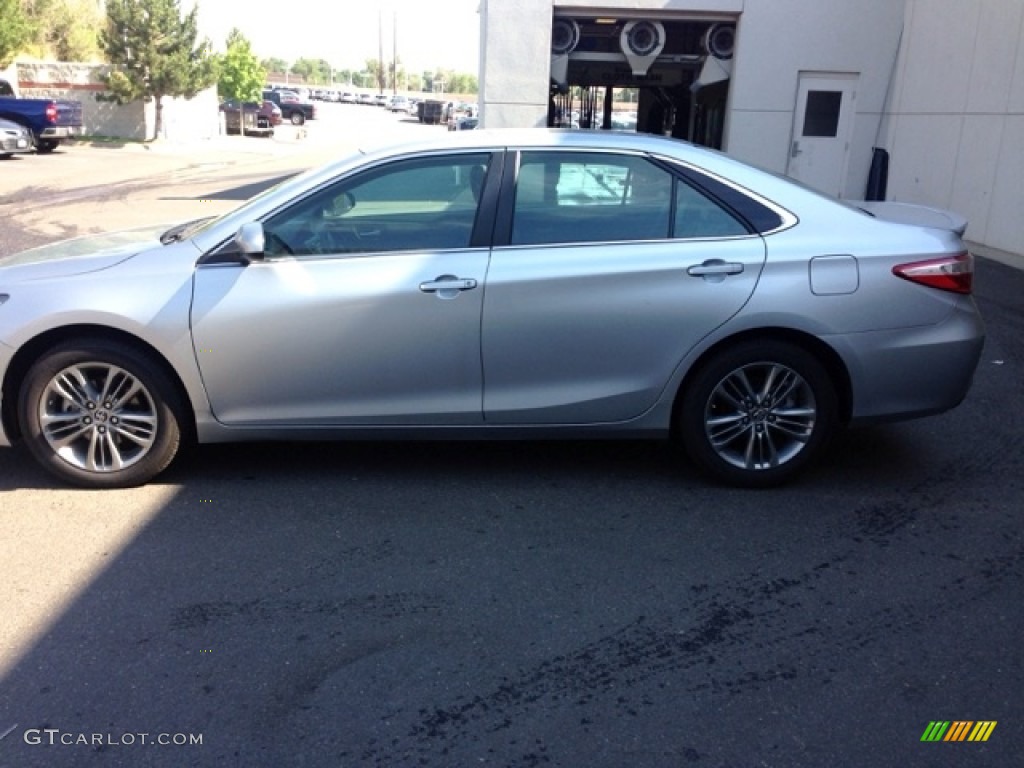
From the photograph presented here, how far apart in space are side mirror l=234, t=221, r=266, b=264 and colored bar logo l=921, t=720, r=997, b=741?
325cm

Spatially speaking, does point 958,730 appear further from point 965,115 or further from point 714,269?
point 965,115

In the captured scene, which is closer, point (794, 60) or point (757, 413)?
point (757, 413)

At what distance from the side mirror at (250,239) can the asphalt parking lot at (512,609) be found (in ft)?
3.82

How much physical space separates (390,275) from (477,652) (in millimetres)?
1860

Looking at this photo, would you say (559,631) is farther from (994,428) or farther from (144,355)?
(994,428)

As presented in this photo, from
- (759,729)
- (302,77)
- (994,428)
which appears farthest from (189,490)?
(302,77)

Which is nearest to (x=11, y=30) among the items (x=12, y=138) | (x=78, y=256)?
(x=12, y=138)

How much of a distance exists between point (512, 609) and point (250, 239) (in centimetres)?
203

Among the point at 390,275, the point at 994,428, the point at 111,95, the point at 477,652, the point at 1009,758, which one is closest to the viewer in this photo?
the point at 1009,758

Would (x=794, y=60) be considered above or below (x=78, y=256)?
above

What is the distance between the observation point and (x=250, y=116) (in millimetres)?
44625

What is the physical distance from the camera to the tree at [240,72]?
1596 inches

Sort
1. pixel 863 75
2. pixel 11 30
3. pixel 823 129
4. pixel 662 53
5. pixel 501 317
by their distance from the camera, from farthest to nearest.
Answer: pixel 11 30, pixel 662 53, pixel 823 129, pixel 863 75, pixel 501 317

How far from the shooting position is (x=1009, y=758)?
282 cm
